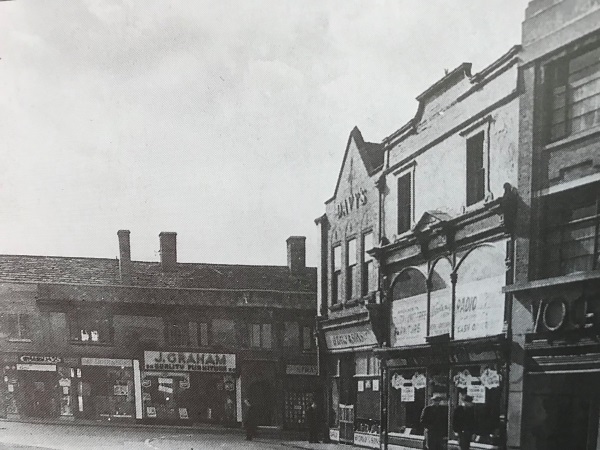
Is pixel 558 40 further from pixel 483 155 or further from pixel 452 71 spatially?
pixel 483 155

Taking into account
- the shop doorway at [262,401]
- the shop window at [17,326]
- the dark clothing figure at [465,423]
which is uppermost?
the shop window at [17,326]

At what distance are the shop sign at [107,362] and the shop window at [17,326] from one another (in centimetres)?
148

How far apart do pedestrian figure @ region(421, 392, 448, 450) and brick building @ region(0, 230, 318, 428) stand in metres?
4.58

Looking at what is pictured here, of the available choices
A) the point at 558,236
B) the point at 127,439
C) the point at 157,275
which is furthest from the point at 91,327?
the point at 558,236

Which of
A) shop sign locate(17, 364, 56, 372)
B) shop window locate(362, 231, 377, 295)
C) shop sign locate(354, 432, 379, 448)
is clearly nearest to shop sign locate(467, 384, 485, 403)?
shop sign locate(354, 432, 379, 448)

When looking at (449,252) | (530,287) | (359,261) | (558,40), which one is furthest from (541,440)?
(359,261)

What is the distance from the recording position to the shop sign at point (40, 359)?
571 inches

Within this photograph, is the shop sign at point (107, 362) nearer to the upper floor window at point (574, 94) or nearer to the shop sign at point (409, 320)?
the shop sign at point (409, 320)

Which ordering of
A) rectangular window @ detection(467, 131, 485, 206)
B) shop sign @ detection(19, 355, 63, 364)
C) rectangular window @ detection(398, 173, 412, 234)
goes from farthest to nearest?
1. shop sign @ detection(19, 355, 63, 364)
2. rectangular window @ detection(398, 173, 412, 234)
3. rectangular window @ detection(467, 131, 485, 206)

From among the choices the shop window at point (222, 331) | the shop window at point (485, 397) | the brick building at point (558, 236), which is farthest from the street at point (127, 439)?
the brick building at point (558, 236)

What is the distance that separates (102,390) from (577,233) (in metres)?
12.7

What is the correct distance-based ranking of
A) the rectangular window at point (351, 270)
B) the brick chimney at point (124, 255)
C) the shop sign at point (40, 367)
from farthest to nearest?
1. the shop sign at point (40, 367)
2. the rectangular window at point (351, 270)
3. the brick chimney at point (124, 255)

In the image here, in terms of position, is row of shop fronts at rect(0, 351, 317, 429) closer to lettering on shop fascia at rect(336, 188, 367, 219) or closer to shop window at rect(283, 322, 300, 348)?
shop window at rect(283, 322, 300, 348)

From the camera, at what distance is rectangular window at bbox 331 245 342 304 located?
1173 cm
